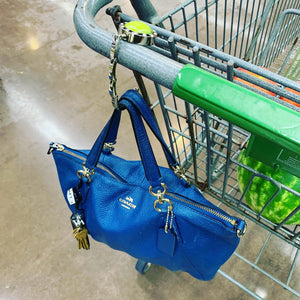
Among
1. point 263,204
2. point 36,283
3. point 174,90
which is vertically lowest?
point 36,283

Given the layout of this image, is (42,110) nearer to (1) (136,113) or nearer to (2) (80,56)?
(2) (80,56)

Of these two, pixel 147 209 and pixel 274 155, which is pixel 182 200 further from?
pixel 274 155

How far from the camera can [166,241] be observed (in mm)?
771

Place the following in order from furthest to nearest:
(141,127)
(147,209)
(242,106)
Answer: (147,209) < (141,127) < (242,106)

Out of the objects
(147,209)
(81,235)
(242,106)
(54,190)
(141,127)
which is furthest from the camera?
(54,190)

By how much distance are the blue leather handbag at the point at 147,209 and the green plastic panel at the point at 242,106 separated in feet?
0.64

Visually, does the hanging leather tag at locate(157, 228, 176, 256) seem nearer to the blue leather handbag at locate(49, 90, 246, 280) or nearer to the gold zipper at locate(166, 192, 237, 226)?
the blue leather handbag at locate(49, 90, 246, 280)

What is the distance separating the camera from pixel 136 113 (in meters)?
0.62

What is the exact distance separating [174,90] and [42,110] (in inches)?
77.1

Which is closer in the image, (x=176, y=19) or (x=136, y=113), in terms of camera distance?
(x=136, y=113)

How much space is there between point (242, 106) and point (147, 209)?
45 centimetres

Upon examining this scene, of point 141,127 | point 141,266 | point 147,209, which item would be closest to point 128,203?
point 147,209

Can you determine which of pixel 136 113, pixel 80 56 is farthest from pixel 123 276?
pixel 80 56

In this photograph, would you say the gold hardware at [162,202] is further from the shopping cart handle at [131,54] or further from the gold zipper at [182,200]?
the shopping cart handle at [131,54]
